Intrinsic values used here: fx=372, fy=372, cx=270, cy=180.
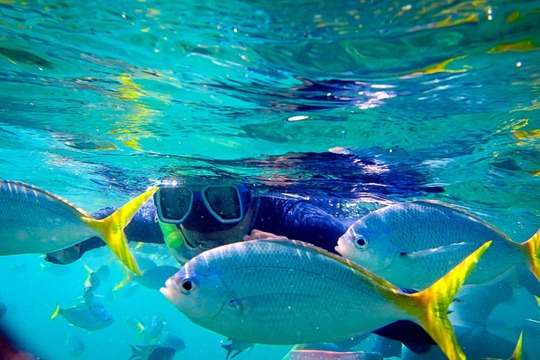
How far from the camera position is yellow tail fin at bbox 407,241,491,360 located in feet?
8.75

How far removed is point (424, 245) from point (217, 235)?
11.2 ft

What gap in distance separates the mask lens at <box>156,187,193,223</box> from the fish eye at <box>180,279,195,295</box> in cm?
338

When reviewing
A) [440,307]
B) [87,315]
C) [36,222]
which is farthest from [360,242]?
[87,315]

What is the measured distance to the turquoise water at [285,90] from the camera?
514cm

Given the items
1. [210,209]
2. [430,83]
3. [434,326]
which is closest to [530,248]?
[434,326]

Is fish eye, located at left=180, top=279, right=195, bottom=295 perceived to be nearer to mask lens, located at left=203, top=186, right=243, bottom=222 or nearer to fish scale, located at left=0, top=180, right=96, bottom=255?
fish scale, located at left=0, top=180, right=96, bottom=255

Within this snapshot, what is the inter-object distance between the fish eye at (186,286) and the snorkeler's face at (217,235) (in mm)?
3291

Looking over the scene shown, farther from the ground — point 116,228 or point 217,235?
point 116,228

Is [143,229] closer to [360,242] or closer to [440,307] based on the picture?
[360,242]

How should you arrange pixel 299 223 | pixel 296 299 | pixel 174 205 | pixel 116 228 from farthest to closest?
1. pixel 174 205
2. pixel 299 223
3. pixel 116 228
4. pixel 296 299

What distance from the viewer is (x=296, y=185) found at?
13.3m

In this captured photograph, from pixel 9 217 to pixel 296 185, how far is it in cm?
1004

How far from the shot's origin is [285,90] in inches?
273

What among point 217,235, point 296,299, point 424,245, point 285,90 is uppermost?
point 285,90
